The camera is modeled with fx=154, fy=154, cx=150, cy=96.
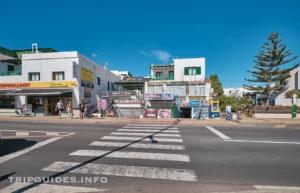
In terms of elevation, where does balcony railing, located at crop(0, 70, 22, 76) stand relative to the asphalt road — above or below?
above

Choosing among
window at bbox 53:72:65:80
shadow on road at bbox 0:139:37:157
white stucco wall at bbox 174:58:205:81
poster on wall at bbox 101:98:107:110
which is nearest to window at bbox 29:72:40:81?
window at bbox 53:72:65:80

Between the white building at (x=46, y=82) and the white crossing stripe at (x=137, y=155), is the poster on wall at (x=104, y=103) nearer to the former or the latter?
the white building at (x=46, y=82)

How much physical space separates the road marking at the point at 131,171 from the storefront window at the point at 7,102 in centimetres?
1977

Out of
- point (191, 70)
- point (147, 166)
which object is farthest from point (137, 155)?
point (191, 70)

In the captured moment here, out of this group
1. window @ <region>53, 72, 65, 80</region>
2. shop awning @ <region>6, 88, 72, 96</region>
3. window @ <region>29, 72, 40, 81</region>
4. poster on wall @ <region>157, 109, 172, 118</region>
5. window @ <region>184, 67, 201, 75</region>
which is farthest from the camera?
window @ <region>184, 67, 201, 75</region>

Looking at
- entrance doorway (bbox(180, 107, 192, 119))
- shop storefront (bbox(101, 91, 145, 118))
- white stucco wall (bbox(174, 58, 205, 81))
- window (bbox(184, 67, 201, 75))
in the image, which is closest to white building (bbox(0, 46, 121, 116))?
shop storefront (bbox(101, 91, 145, 118))

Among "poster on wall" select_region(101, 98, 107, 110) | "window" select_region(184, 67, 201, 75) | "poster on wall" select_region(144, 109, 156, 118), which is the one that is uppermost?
"window" select_region(184, 67, 201, 75)

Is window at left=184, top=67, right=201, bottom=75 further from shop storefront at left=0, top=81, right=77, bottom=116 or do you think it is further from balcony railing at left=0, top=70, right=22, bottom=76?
balcony railing at left=0, top=70, right=22, bottom=76

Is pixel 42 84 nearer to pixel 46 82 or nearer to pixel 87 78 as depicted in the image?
pixel 46 82

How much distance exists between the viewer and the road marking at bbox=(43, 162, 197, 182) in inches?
146

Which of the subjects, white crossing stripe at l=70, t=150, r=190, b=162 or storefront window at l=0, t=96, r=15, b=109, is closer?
white crossing stripe at l=70, t=150, r=190, b=162

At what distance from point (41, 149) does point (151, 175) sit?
448cm

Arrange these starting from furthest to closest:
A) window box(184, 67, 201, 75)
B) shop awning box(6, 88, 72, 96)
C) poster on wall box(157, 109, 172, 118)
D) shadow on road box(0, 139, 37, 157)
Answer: window box(184, 67, 201, 75) → poster on wall box(157, 109, 172, 118) → shop awning box(6, 88, 72, 96) → shadow on road box(0, 139, 37, 157)

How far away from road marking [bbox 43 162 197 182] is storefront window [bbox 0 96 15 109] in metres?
19.8
